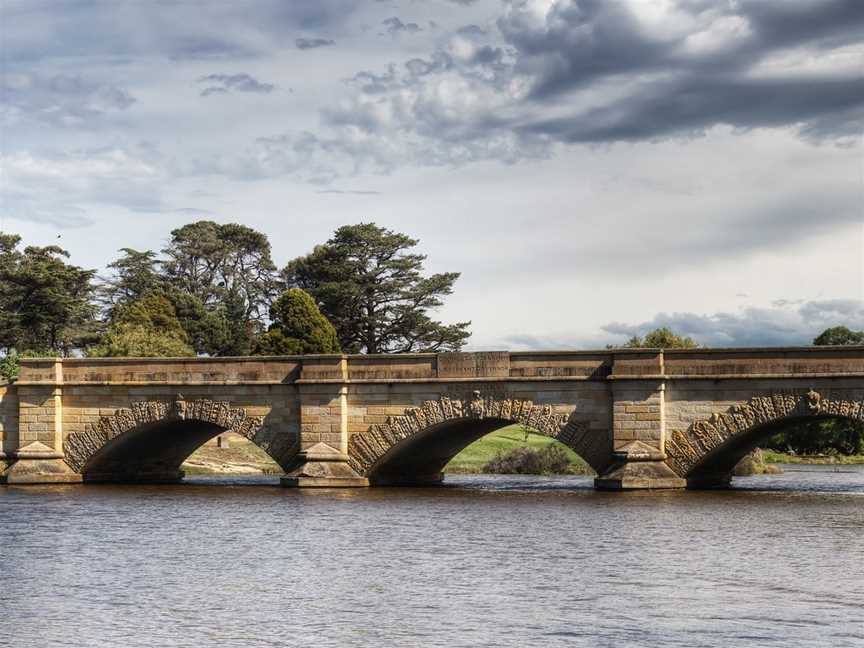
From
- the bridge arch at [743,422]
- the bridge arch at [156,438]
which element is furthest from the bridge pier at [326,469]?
the bridge arch at [743,422]

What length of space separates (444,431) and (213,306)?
60.2 meters

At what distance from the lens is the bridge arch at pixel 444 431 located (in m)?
43.1

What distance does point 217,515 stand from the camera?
39.0 m

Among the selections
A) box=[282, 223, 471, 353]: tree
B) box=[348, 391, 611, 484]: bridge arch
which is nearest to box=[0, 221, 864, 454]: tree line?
box=[282, 223, 471, 353]: tree

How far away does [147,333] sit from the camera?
78938 mm

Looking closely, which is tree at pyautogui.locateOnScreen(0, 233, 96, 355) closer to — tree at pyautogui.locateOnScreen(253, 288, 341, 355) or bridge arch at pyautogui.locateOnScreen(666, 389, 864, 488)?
tree at pyautogui.locateOnScreen(253, 288, 341, 355)

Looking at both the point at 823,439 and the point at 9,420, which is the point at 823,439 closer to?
the point at 823,439

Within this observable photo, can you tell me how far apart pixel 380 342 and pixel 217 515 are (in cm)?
5404

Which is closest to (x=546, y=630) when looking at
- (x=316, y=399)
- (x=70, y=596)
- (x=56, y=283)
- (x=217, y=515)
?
(x=70, y=596)

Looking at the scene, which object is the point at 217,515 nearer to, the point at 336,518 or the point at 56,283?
the point at 336,518

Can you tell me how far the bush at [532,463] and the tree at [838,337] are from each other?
40942 millimetres

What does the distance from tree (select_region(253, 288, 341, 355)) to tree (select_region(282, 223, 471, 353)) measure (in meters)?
8.43

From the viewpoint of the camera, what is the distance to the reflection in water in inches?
856

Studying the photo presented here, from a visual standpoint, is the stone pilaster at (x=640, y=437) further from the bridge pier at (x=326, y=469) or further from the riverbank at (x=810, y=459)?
the riverbank at (x=810, y=459)
